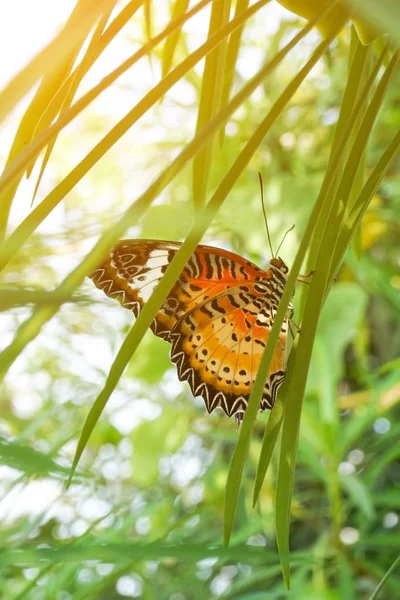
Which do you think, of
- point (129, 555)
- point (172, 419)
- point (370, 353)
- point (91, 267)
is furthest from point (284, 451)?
point (370, 353)

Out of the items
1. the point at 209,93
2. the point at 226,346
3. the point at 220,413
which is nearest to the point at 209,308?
the point at 226,346

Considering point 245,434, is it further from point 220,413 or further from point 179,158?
point 220,413

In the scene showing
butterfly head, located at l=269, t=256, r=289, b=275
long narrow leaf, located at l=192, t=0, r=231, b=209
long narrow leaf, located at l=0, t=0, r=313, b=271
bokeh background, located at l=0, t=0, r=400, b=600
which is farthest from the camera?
bokeh background, located at l=0, t=0, r=400, b=600

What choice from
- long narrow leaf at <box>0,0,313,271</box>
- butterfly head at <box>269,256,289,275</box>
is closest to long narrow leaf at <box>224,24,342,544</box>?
long narrow leaf at <box>0,0,313,271</box>

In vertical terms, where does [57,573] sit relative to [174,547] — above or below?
below

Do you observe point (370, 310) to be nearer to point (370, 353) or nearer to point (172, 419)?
point (370, 353)

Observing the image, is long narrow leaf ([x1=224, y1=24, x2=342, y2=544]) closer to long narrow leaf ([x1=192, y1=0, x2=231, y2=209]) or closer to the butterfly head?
long narrow leaf ([x1=192, y1=0, x2=231, y2=209])
